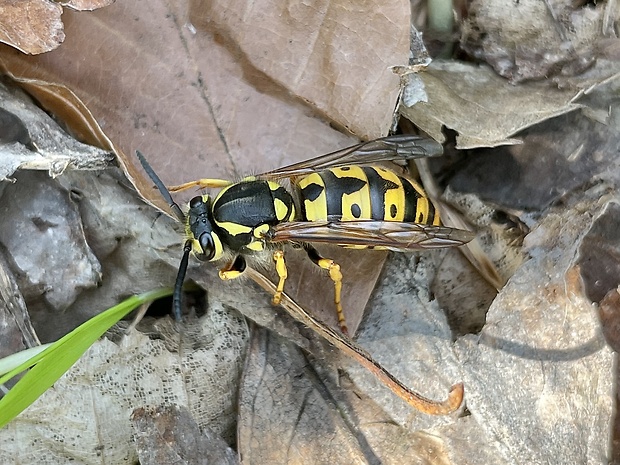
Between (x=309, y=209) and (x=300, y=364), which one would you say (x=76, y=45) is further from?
(x=300, y=364)

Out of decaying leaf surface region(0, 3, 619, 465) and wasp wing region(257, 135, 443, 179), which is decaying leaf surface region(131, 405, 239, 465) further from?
wasp wing region(257, 135, 443, 179)

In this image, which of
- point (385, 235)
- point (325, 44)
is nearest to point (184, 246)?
point (385, 235)

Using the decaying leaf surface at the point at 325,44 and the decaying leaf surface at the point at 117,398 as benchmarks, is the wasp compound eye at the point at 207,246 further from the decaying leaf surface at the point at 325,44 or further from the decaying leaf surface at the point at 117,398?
the decaying leaf surface at the point at 325,44

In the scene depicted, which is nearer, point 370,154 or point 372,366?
point 372,366

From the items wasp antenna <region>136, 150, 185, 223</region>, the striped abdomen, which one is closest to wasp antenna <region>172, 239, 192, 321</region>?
wasp antenna <region>136, 150, 185, 223</region>

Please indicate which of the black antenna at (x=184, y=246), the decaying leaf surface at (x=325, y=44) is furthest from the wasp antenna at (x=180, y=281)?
the decaying leaf surface at (x=325, y=44)

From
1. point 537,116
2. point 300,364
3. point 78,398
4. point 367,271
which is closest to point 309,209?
point 367,271

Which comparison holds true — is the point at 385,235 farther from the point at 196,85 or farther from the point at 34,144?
the point at 34,144
